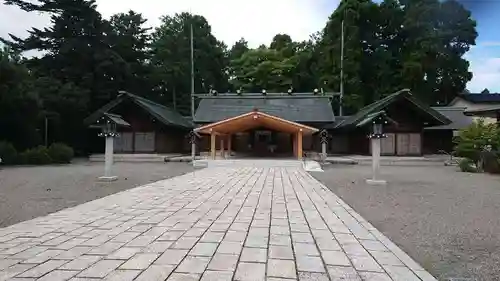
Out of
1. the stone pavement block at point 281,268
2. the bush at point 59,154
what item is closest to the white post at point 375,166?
the stone pavement block at point 281,268

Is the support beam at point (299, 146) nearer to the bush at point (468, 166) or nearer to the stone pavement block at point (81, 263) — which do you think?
the bush at point (468, 166)

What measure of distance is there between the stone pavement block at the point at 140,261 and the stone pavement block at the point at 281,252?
1.02 metres

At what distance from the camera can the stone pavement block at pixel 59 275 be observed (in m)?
2.82

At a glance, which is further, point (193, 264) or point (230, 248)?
point (230, 248)

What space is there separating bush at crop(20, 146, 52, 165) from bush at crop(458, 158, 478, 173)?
1864 centimetres

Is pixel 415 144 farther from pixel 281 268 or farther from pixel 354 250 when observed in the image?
pixel 281 268

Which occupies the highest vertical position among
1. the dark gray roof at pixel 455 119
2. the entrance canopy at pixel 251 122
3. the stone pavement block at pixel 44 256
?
the dark gray roof at pixel 455 119

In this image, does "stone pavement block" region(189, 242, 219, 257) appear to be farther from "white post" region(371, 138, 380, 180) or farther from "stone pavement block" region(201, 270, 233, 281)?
"white post" region(371, 138, 380, 180)

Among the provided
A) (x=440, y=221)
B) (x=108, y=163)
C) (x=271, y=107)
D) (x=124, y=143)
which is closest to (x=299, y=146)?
(x=271, y=107)

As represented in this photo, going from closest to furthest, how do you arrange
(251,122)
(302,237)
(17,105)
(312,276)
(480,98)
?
1. (312,276)
2. (302,237)
3. (17,105)
4. (251,122)
5. (480,98)

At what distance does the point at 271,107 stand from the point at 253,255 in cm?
2116

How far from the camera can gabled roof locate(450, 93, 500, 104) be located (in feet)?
105

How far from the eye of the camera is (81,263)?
319cm

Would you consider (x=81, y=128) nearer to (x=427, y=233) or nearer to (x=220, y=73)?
(x=220, y=73)
